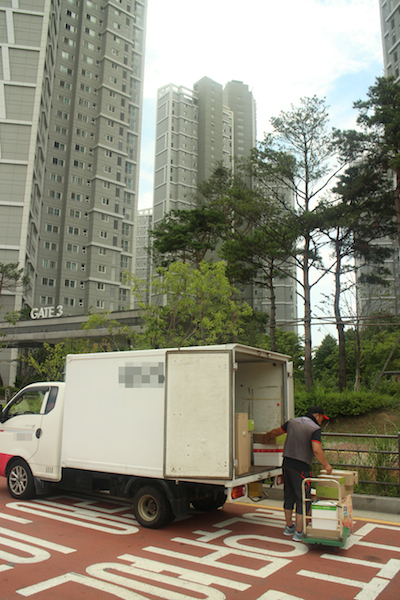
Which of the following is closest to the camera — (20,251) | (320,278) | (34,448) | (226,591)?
(226,591)

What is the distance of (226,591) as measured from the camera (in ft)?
14.5

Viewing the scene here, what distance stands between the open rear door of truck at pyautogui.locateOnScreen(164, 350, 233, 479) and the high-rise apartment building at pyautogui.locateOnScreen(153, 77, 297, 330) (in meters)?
95.6

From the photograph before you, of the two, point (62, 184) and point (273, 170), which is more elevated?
→ point (62, 184)

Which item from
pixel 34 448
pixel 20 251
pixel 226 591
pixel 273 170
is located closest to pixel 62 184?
pixel 20 251

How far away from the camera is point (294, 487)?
6207 mm

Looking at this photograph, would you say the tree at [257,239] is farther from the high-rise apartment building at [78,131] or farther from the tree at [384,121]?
the high-rise apartment building at [78,131]

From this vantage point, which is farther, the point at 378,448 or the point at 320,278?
the point at 320,278

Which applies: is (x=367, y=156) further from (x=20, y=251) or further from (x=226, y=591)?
(x=20, y=251)

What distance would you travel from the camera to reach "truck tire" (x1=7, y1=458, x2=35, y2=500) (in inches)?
325

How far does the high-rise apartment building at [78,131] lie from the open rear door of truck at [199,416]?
52317mm

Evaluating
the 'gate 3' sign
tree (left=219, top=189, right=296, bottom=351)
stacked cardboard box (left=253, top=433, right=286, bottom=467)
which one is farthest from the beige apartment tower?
stacked cardboard box (left=253, top=433, right=286, bottom=467)

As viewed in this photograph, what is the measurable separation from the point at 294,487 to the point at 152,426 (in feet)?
7.08

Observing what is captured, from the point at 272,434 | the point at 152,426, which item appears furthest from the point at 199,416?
the point at 272,434

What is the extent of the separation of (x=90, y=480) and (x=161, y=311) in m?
14.7
